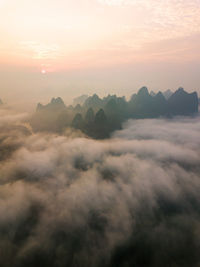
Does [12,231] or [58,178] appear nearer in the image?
[12,231]

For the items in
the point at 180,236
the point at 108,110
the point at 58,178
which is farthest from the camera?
the point at 108,110

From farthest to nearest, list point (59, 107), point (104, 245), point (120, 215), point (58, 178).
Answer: point (59, 107) < point (58, 178) < point (120, 215) < point (104, 245)

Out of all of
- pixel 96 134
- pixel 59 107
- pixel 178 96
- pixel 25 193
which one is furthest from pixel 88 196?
pixel 178 96

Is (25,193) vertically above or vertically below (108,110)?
below

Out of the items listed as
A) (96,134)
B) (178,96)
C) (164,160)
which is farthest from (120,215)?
(178,96)

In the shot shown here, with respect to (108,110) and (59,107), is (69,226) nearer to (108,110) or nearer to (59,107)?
(108,110)

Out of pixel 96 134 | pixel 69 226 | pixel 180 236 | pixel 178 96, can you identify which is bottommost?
pixel 180 236
